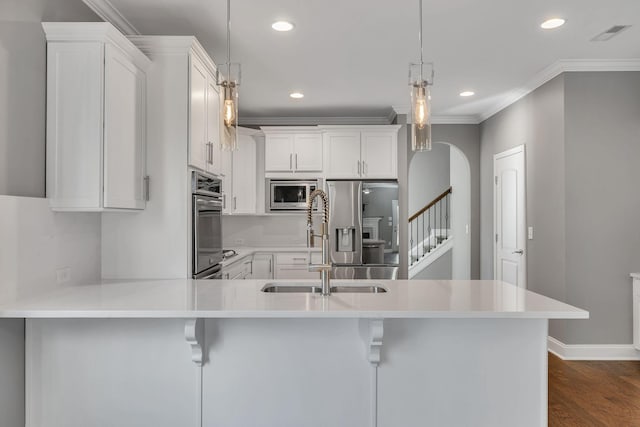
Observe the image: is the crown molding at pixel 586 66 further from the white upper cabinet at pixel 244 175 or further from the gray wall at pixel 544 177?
the white upper cabinet at pixel 244 175

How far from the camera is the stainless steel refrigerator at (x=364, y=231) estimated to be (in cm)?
536

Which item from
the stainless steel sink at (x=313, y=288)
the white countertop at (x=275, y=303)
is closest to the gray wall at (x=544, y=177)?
the white countertop at (x=275, y=303)

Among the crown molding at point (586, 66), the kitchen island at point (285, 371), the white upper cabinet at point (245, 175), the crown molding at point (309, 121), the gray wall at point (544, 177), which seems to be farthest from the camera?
the crown molding at point (309, 121)

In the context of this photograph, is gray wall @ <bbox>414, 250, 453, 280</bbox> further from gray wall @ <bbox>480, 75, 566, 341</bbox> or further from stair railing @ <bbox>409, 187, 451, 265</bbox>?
gray wall @ <bbox>480, 75, 566, 341</bbox>

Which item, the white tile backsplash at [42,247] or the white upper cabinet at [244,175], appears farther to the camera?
the white upper cabinet at [244,175]

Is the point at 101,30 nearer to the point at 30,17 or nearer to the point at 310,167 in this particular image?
the point at 30,17

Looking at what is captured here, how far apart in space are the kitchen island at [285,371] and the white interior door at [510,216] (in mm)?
2999

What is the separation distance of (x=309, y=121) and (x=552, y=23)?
3.45m

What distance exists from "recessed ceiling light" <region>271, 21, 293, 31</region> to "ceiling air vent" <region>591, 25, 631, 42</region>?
236 centimetres

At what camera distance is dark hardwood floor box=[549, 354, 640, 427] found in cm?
288

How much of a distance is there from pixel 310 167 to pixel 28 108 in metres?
3.64

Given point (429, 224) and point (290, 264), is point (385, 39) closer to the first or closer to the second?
point (290, 264)

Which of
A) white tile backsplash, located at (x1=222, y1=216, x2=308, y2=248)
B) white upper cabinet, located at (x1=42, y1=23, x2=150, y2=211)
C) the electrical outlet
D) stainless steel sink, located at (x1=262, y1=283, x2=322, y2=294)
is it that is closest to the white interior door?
white tile backsplash, located at (x1=222, y1=216, x2=308, y2=248)

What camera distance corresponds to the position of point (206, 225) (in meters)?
3.24
